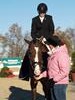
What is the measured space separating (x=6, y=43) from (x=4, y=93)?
47.5m

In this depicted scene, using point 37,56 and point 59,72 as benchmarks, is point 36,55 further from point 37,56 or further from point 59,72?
point 59,72

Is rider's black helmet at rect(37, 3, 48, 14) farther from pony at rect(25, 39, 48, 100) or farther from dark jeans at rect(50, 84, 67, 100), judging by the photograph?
dark jeans at rect(50, 84, 67, 100)

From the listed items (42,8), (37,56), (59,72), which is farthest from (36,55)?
(59,72)

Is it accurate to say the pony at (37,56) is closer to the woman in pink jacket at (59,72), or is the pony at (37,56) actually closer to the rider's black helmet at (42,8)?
the rider's black helmet at (42,8)

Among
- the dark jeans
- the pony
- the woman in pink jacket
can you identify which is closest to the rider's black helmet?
the pony

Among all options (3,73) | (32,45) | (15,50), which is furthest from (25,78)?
(15,50)

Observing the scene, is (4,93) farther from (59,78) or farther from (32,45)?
(59,78)

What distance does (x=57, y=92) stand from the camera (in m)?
7.57

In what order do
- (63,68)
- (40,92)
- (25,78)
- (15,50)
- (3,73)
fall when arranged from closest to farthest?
(63,68) < (25,78) < (40,92) < (3,73) < (15,50)

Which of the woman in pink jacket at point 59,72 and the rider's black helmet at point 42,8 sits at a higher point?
the rider's black helmet at point 42,8

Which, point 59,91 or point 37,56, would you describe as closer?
point 59,91

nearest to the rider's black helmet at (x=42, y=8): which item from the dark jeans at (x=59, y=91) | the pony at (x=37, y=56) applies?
the pony at (x=37, y=56)

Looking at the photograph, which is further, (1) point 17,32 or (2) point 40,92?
(1) point 17,32

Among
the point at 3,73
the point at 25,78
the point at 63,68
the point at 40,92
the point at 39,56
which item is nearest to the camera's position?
the point at 63,68
